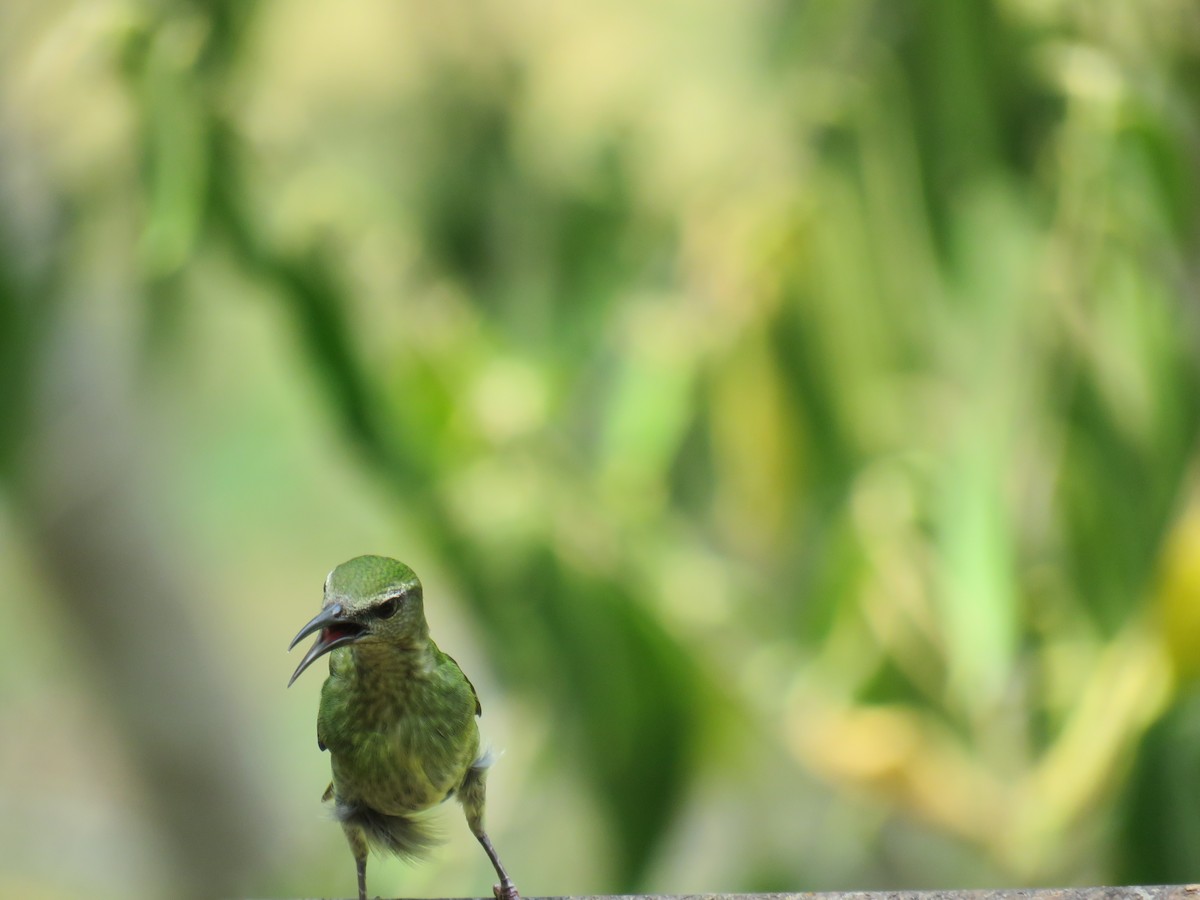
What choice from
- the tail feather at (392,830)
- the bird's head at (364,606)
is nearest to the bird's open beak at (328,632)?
the bird's head at (364,606)

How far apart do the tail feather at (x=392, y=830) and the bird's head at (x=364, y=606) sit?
8 centimetres

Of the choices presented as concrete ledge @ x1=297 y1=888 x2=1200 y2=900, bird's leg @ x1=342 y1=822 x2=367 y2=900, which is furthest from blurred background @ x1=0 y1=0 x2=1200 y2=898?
bird's leg @ x1=342 y1=822 x2=367 y2=900

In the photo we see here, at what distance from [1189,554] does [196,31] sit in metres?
0.94

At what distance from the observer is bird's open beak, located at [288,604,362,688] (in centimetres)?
41

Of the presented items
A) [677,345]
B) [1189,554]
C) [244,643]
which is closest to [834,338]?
[677,345]

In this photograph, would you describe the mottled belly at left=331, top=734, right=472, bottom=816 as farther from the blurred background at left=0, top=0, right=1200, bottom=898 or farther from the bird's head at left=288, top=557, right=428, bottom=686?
the blurred background at left=0, top=0, right=1200, bottom=898

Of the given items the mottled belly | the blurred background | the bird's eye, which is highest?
the bird's eye

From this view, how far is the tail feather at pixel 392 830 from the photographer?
0.50 m

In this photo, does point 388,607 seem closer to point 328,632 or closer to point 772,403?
point 328,632

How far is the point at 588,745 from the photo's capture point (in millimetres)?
1386

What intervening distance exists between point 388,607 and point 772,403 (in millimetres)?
1070

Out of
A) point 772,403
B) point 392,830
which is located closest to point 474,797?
point 392,830

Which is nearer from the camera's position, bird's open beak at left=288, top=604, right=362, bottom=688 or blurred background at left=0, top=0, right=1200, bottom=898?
bird's open beak at left=288, top=604, right=362, bottom=688

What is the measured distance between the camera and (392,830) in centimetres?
51
